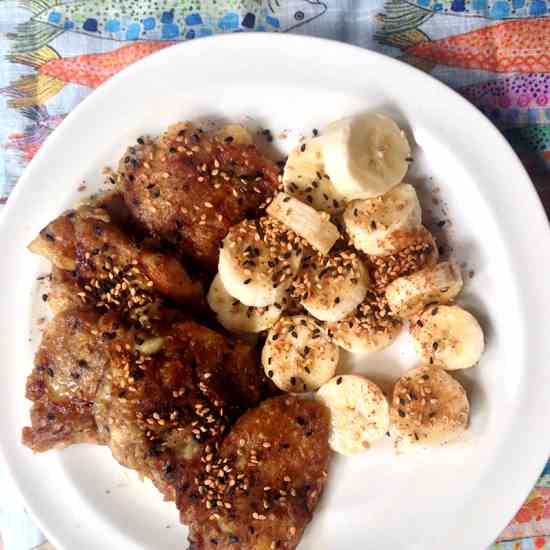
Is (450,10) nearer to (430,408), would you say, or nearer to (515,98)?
(515,98)

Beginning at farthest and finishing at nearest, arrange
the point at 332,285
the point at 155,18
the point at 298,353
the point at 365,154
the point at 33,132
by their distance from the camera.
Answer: the point at 33,132, the point at 155,18, the point at 298,353, the point at 332,285, the point at 365,154

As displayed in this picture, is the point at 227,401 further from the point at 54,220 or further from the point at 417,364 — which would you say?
the point at 54,220

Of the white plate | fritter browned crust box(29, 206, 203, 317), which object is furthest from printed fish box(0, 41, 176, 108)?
fritter browned crust box(29, 206, 203, 317)

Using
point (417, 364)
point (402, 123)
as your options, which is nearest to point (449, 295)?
point (417, 364)

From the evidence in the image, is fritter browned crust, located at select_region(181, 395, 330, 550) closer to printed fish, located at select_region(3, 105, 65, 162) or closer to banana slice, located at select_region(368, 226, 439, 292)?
banana slice, located at select_region(368, 226, 439, 292)

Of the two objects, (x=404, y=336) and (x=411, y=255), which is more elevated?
(x=411, y=255)

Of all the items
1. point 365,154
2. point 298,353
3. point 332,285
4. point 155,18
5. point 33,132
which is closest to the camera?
point 365,154

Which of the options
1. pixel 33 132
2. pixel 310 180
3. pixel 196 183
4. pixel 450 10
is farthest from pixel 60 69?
pixel 450 10
